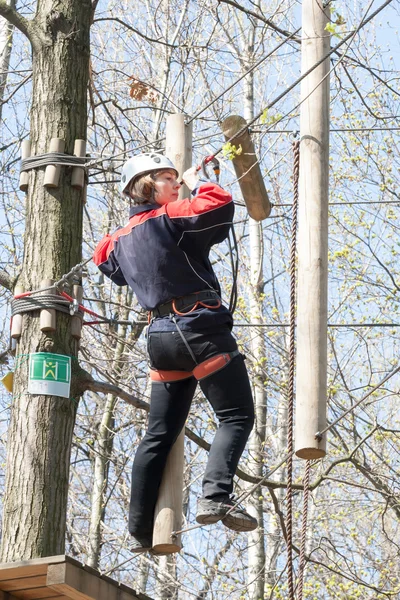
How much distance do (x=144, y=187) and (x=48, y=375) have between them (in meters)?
1.31

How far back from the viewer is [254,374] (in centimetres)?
1224

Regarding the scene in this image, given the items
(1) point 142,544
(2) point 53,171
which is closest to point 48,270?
(2) point 53,171

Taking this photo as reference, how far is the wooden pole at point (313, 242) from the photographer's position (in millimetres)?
3980

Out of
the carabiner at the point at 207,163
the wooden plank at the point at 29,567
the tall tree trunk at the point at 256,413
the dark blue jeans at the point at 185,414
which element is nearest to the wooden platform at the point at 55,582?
the wooden plank at the point at 29,567

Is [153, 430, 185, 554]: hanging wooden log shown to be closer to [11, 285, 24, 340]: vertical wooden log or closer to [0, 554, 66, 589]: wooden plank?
[0, 554, 66, 589]: wooden plank

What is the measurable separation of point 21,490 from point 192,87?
9.77 meters

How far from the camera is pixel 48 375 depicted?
540 cm

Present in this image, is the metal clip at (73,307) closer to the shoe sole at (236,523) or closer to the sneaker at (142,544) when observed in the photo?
the sneaker at (142,544)

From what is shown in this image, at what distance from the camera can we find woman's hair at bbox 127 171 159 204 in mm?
4617

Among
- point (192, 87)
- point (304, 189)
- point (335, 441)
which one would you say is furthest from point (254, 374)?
point (304, 189)

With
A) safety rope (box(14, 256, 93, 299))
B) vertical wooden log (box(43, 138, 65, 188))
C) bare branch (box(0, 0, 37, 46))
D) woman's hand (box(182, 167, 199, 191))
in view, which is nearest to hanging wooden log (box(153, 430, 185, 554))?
woman's hand (box(182, 167, 199, 191))

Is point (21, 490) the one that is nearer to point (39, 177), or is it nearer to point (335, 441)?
point (39, 177)

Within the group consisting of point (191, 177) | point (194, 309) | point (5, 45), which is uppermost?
point (5, 45)

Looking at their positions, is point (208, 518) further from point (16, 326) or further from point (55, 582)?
point (16, 326)
